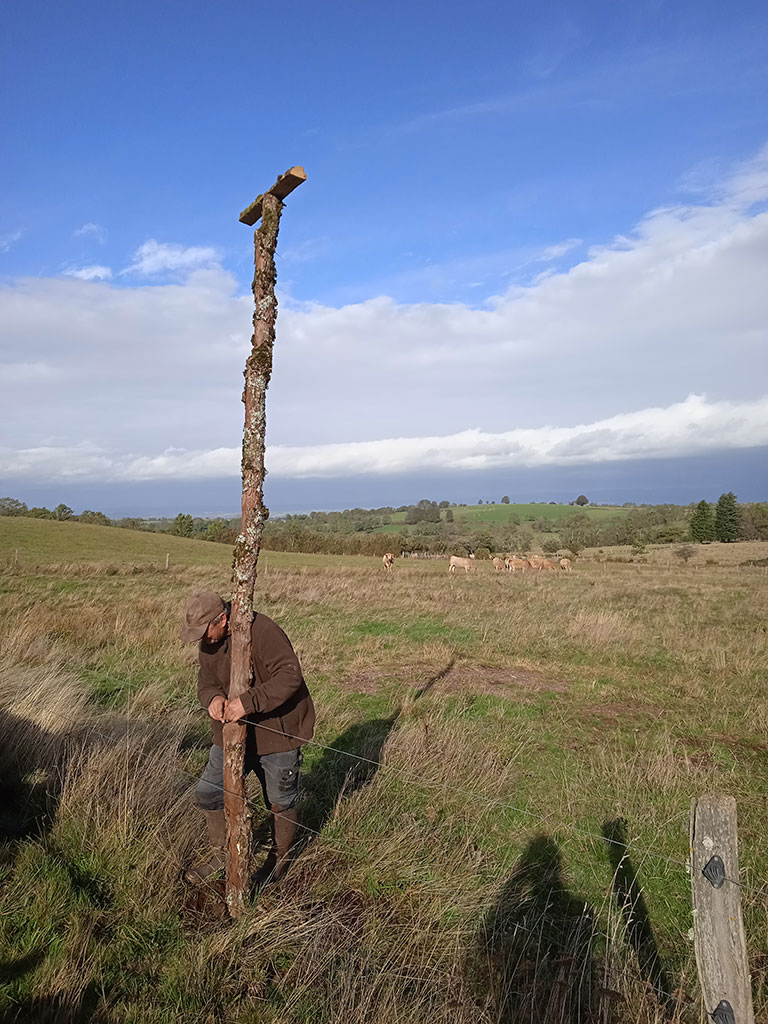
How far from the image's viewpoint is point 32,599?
54.6 feet

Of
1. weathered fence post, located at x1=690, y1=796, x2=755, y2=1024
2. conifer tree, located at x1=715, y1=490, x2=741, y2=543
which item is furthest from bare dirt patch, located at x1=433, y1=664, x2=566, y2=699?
conifer tree, located at x1=715, y1=490, x2=741, y2=543

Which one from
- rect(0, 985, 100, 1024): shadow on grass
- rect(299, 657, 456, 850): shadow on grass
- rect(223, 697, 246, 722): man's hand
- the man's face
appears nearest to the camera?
rect(0, 985, 100, 1024): shadow on grass

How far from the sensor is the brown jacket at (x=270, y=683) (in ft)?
11.8

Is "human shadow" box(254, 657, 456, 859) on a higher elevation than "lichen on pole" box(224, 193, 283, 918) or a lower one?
lower

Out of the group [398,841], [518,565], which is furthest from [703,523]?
[398,841]

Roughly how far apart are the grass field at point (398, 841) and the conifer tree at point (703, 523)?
199 feet

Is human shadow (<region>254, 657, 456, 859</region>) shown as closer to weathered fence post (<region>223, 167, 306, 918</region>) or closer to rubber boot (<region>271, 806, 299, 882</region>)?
rubber boot (<region>271, 806, 299, 882</region>)

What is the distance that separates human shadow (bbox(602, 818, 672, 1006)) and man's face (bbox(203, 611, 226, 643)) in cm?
289

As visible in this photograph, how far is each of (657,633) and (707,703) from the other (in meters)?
5.02

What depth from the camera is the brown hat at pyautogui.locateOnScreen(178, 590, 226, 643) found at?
349cm

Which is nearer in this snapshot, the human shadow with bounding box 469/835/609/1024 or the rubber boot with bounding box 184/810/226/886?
the human shadow with bounding box 469/835/609/1024

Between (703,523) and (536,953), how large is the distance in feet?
233

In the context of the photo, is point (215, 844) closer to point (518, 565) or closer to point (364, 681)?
point (364, 681)

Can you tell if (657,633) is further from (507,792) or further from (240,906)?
(240,906)
